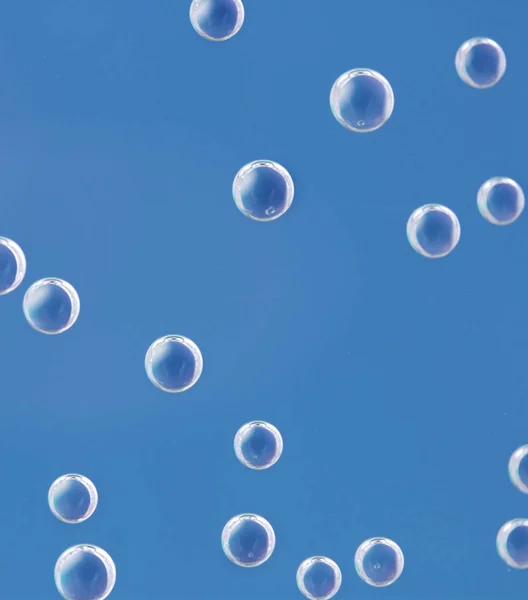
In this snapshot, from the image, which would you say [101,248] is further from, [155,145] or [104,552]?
[104,552]

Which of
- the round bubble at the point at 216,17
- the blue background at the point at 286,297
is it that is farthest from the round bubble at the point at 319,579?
the round bubble at the point at 216,17

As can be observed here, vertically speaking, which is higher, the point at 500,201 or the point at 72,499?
the point at 500,201

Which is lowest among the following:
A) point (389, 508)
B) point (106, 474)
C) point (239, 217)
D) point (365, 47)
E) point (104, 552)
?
point (104, 552)

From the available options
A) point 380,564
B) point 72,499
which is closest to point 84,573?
point 72,499

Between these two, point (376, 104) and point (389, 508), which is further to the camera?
point (389, 508)

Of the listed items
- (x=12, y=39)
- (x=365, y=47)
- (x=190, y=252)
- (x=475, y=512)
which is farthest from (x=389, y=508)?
(x=12, y=39)

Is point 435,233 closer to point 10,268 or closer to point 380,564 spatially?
point 380,564
